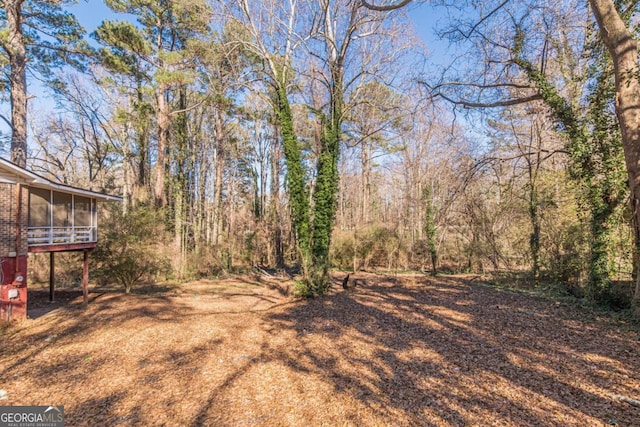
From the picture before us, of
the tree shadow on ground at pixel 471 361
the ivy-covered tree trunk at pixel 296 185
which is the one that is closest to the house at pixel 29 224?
the tree shadow on ground at pixel 471 361

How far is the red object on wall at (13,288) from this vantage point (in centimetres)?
734

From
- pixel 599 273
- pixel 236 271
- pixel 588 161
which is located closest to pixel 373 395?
pixel 599 273

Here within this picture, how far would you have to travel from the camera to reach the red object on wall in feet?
24.1

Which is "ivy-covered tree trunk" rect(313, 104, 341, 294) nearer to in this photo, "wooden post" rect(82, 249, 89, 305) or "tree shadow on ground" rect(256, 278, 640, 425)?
"tree shadow on ground" rect(256, 278, 640, 425)

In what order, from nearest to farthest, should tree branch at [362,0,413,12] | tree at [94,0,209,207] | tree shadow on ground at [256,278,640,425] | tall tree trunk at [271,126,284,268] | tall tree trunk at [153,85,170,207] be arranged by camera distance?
tree shadow on ground at [256,278,640,425] < tree branch at [362,0,413,12] < tree at [94,0,209,207] < tall tree trunk at [153,85,170,207] < tall tree trunk at [271,126,284,268]

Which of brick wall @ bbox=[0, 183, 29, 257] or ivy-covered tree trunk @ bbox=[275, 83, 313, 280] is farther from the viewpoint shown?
ivy-covered tree trunk @ bbox=[275, 83, 313, 280]

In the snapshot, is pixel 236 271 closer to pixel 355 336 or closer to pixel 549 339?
pixel 355 336

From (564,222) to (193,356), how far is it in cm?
1132

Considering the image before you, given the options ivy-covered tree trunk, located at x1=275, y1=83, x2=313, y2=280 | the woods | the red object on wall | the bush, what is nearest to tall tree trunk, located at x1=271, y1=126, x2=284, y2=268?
the woods

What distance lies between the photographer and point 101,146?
1833cm

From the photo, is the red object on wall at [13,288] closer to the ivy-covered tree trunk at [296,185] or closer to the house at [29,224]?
the house at [29,224]

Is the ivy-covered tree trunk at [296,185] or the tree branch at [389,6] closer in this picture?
the tree branch at [389,6]

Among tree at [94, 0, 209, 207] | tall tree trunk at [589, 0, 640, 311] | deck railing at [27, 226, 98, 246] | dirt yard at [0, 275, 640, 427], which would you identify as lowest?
dirt yard at [0, 275, 640, 427]

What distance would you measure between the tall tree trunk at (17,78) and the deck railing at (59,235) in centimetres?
408
